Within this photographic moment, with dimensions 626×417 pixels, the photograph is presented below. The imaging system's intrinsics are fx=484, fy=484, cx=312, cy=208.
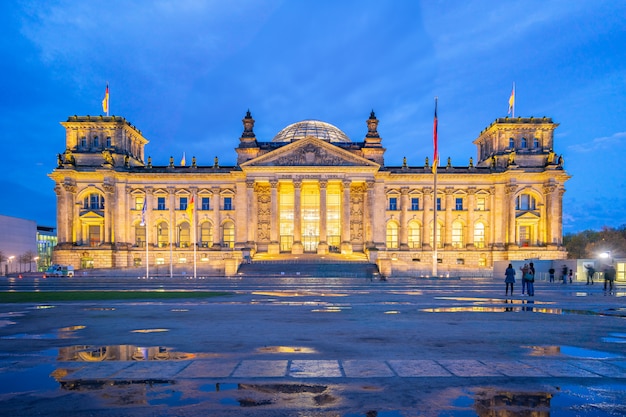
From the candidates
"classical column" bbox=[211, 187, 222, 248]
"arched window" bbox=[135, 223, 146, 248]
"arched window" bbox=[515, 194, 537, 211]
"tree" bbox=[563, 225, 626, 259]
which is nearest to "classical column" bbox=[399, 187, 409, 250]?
"arched window" bbox=[515, 194, 537, 211]

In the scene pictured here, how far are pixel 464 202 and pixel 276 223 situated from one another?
3227 cm

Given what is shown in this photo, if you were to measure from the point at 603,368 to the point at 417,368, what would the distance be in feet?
11.6

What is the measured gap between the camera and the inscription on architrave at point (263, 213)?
80562 mm

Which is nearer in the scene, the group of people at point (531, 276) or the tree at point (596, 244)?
the group of people at point (531, 276)

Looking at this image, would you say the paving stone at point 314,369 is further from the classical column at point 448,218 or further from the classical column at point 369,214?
the classical column at point 448,218

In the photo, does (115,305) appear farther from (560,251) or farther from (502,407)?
(560,251)

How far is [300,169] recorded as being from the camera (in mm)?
76062

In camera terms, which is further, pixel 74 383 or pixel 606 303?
pixel 606 303

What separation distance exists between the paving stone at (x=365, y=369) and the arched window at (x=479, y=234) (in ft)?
255

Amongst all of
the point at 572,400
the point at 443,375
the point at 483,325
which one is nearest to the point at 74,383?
the point at 443,375

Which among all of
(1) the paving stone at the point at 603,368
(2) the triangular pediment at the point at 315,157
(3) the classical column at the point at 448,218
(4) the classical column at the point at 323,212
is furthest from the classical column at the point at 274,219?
(1) the paving stone at the point at 603,368

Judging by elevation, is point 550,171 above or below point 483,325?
above

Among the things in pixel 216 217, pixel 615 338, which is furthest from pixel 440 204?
pixel 615 338

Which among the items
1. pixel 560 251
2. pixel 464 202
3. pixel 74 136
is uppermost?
pixel 74 136
